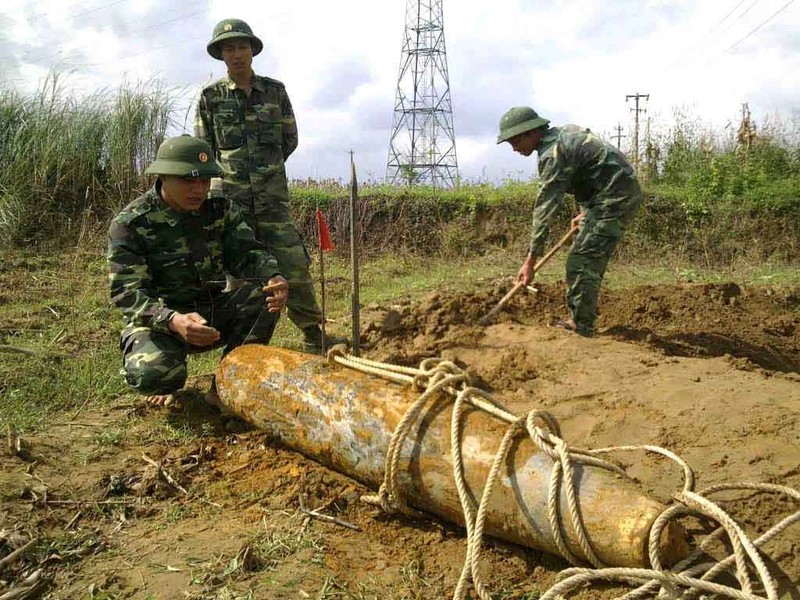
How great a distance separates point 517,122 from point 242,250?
2.42 meters

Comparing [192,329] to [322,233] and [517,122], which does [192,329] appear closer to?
[322,233]

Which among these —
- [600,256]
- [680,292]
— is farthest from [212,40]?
[680,292]

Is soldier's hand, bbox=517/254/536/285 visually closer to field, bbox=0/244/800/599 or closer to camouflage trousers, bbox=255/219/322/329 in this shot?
field, bbox=0/244/800/599

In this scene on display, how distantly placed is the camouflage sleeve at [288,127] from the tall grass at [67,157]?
201 inches

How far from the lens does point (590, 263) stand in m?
5.41

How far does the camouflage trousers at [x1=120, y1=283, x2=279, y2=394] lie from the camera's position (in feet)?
11.8

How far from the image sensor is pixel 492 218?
36.8 ft

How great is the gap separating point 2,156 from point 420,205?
241 inches

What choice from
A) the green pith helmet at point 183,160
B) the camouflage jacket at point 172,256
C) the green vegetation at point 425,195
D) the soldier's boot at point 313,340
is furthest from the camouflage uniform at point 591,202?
the green vegetation at point 425,195

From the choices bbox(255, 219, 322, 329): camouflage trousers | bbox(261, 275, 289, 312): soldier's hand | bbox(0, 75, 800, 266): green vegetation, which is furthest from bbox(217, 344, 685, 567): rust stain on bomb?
bbox(0, 75, 800, 266): green vegetation

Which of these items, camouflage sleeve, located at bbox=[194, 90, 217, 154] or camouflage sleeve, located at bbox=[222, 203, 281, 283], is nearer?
camouflage sleeve, located at bbox=[222, 203, 281, 283]

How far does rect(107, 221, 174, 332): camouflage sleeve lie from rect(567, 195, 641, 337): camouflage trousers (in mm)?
3260

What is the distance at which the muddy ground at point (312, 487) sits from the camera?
2217 mm

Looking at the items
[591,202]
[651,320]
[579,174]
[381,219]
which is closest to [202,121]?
[579,174]
